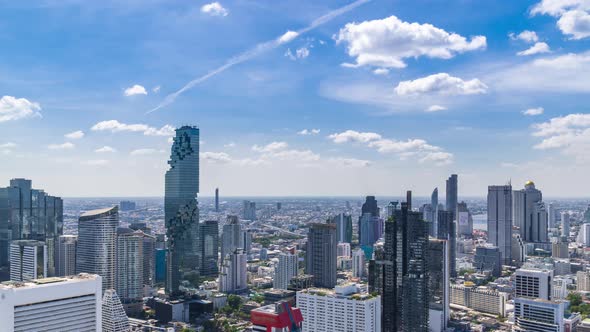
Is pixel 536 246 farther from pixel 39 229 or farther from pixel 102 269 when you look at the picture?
pixel 39 229

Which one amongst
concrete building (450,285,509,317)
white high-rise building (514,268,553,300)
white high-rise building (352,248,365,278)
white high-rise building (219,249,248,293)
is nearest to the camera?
white high-rise building (514,268,553,300)

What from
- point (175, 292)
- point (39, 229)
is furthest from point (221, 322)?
point (39, 229)

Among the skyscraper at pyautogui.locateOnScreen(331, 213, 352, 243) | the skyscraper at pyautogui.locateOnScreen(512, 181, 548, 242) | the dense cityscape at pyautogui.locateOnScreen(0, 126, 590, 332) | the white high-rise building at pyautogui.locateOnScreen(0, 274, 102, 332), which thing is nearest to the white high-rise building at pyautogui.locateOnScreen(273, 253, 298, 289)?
the dense cityscape at pyautogui.locateOnScreen(0, 126, 590, 332)

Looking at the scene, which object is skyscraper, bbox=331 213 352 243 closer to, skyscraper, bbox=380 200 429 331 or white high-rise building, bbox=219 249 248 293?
white high-rise building, bbox=219 249 248 293

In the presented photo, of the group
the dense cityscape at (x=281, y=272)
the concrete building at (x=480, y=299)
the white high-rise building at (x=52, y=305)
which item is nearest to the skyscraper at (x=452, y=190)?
the dense cityscape at (x=281, y=272)

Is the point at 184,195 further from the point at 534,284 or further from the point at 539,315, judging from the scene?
the point at 539,315

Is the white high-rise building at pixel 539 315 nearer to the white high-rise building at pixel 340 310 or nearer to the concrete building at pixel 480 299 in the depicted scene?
the white high-rise building at pixel 340 310
